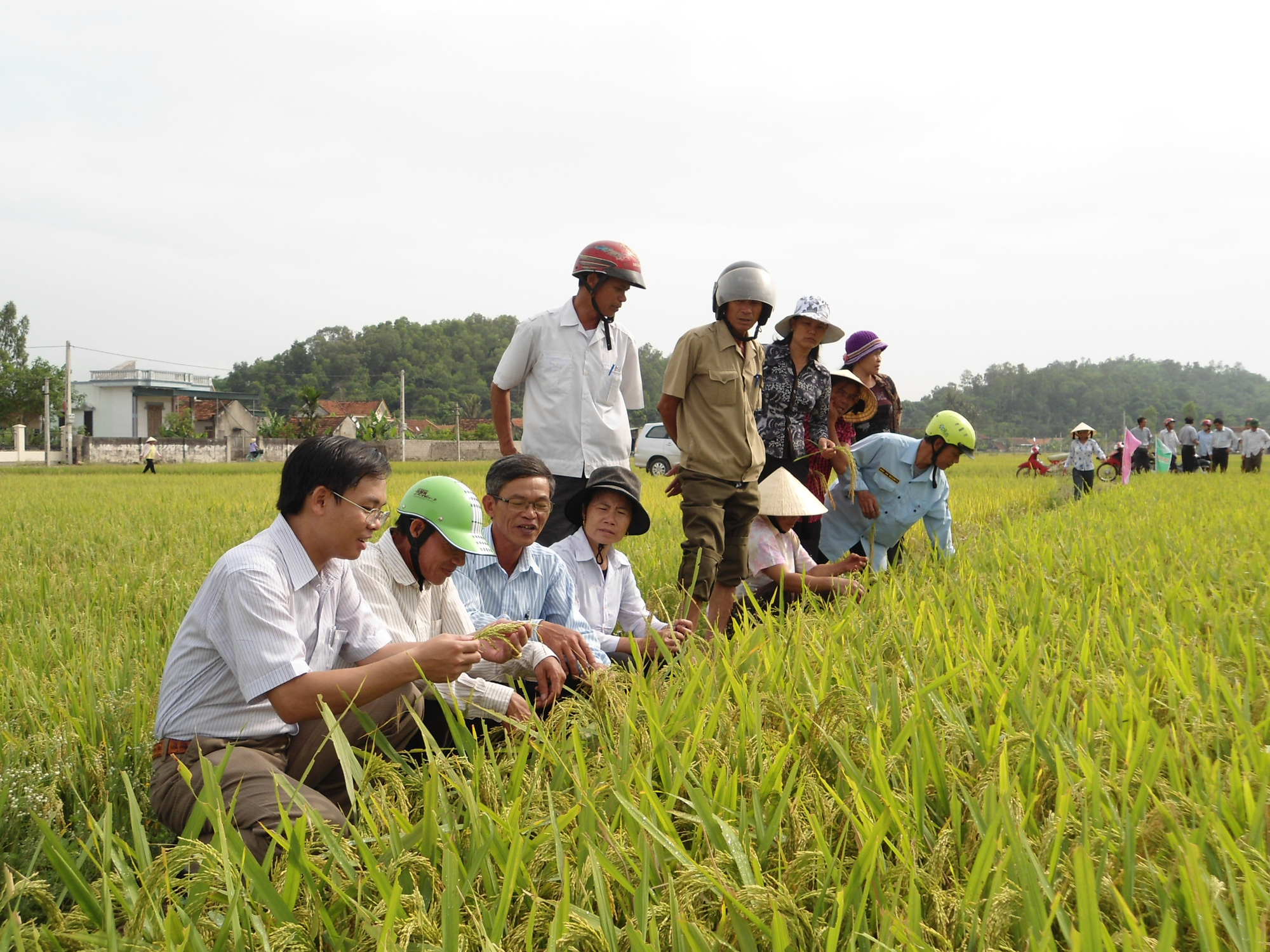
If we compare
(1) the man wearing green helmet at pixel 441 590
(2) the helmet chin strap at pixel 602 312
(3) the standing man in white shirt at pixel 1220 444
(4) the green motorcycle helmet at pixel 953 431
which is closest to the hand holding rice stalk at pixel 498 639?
(1) the man wearing green helmet at pixel 441 590

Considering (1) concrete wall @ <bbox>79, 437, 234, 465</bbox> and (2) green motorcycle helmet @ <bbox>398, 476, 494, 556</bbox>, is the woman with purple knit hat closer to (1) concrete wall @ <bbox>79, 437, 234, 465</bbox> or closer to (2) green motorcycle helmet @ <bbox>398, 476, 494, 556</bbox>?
(2) green motorcycle helmet @ <bbox>398, 476, 494, 556</bbox>

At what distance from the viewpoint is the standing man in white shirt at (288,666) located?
5.90ft

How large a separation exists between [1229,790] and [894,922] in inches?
32.8

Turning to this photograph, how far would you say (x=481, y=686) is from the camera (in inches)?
85.7

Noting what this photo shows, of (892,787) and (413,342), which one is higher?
(413,342)

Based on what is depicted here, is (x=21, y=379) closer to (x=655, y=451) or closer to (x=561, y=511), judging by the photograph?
(x=655, y=451)

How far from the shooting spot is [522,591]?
9.07 ft

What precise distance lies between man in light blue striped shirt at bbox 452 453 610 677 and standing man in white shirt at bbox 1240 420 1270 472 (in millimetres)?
19189

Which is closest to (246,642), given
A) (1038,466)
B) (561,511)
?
(561,511)

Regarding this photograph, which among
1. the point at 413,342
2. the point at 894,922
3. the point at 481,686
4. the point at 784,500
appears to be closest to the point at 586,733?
the point at 481,686

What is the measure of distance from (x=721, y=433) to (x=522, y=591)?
1222mm

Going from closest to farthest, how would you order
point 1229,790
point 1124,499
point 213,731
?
point 1229,790 → point 213,731 → point 1124,499

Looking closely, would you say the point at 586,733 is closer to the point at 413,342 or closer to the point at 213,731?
the point at 213,731

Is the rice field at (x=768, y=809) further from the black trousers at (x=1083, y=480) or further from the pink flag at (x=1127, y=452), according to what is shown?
the pink flag at (x=1127, y=452)
